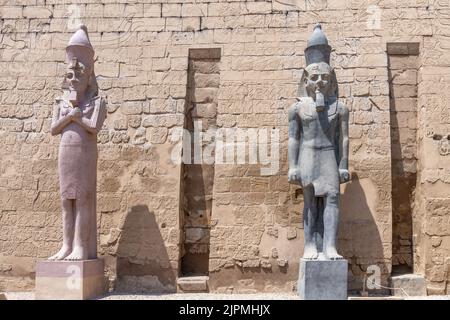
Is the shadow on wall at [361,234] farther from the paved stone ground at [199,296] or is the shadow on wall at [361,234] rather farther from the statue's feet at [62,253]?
the statue's feet at [62,253]

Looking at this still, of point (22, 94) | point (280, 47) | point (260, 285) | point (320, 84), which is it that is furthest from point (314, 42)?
point (22, 94)

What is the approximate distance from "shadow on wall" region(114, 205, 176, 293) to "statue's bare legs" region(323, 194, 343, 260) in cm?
201

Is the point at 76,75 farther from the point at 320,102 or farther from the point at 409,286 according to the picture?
the point at 409,286

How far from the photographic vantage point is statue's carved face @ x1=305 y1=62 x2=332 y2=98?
5488 mm

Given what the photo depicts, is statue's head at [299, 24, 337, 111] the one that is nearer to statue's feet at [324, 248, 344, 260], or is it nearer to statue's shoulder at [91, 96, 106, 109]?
statue's feet at [324, 248, 344, 260]

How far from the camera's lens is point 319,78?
5488 mm

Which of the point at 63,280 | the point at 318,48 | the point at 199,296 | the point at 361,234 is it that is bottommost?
the point at 199,296

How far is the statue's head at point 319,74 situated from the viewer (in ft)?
18.0

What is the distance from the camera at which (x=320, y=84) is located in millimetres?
5484

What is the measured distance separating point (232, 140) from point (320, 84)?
1534 millimetres

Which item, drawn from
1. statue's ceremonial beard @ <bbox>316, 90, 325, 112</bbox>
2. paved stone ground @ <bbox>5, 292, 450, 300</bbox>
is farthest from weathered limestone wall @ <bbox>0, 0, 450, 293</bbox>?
statue's ceremonial beard @ <bbox>316, 90, 325, 112</bbox>

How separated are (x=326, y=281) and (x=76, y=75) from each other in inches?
135

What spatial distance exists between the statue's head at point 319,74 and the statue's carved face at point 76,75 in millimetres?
2410

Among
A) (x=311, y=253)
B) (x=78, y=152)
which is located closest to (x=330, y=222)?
(x=311, y=253)
